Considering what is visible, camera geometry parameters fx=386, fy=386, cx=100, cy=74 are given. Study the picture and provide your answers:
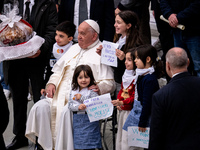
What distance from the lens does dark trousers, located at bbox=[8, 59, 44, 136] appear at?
5781mm

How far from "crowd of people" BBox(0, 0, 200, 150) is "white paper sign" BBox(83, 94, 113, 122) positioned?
0.38ft

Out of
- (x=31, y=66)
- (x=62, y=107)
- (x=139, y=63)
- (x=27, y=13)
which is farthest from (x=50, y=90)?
(x=139, y=63)

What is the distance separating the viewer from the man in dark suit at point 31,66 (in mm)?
5734

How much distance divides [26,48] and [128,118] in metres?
1.82

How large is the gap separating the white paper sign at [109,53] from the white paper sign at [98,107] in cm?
56

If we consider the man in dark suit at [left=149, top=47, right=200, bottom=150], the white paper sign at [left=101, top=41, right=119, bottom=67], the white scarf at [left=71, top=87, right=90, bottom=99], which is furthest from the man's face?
the man in dark suit at [left=149, top=47, right=200, bottom=150]

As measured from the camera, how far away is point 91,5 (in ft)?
20.0

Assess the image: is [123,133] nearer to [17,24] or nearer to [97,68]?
[97,68]

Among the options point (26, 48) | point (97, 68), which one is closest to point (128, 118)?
point (97, 68)

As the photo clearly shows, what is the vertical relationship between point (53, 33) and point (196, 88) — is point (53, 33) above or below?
above

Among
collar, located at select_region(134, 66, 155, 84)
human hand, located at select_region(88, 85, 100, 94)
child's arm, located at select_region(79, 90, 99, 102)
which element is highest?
collar, located at select_region(134, 66, 155, 84)

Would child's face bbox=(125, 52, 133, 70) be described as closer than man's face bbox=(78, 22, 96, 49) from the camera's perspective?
Yes

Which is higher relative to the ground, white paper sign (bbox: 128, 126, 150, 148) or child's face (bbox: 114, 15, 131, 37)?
child's face (bbox: 114, 15, 131, 37)

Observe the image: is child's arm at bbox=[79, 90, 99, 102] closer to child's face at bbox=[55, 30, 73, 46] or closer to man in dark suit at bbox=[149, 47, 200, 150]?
child's face at bbox=[55, 30, 73, 46]
